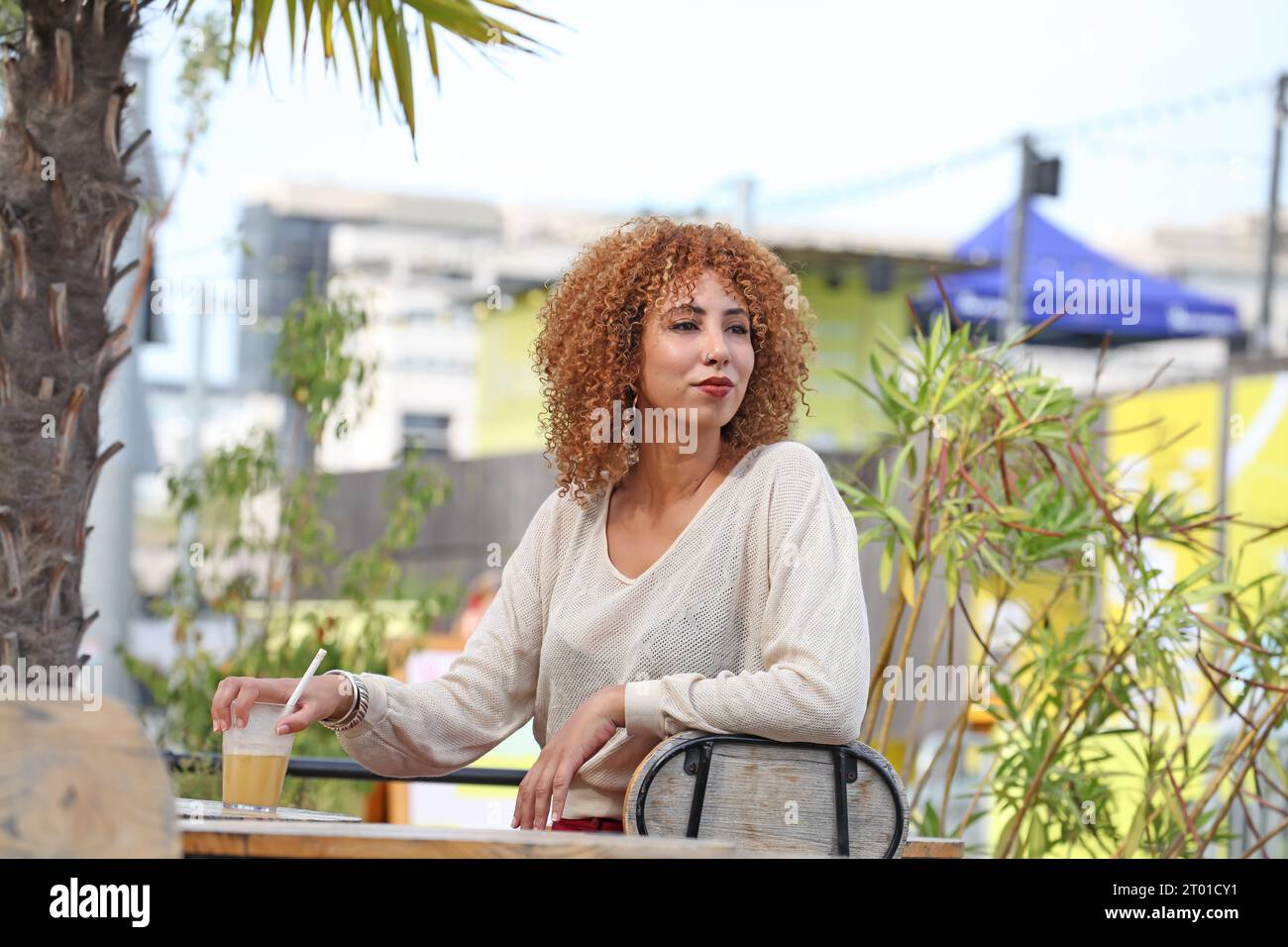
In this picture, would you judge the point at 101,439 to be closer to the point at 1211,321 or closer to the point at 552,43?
the point at 552,43

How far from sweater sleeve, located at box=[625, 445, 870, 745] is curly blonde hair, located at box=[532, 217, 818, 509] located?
0.97ft

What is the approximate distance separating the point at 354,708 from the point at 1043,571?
2.14 m

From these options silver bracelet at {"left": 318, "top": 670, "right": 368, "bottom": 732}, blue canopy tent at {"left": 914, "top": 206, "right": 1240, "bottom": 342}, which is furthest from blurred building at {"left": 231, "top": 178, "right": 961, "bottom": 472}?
silver bracelet at {"left": 318, "top": 670, "right": 368, "bottom": 732}

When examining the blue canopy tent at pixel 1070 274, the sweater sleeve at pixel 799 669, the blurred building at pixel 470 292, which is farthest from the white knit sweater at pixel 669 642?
the blue canopy tent at pixel 1070 274

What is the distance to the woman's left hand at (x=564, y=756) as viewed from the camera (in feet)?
7.06

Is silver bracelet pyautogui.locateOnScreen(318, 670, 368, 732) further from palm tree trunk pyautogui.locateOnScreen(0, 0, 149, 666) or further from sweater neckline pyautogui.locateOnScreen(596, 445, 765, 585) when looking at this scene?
palm tree trunk pyautogui.locateOnScreen(0, 0, 149, 666)

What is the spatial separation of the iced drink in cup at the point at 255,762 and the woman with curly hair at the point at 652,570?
0.07 ft

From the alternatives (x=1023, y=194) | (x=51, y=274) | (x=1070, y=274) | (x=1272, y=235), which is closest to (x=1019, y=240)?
(x=1023, y=194)

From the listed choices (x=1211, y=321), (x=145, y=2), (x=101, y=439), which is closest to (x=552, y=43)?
(x=145, y=2)

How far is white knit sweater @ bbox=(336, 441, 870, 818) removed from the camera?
215 centimetres

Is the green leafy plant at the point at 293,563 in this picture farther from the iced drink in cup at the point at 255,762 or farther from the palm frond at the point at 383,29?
the iced drink in cup at the point at 255,762

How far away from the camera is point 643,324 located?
2611 mm

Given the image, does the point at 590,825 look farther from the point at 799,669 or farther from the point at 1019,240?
the point at 1019,240

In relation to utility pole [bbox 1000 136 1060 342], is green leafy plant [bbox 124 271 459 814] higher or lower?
lower
